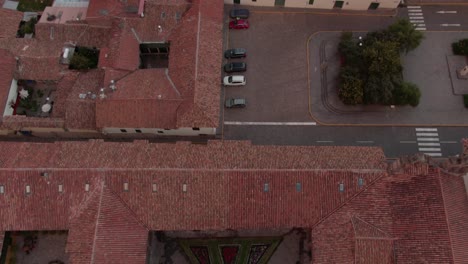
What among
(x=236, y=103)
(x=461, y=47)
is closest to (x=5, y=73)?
(x=236, y=103)

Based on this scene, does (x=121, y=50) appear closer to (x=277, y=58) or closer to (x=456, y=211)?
(x=277, y=58)

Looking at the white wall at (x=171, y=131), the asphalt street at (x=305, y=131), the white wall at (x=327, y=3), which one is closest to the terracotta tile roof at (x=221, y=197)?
the white wall at (x=171, y=131)

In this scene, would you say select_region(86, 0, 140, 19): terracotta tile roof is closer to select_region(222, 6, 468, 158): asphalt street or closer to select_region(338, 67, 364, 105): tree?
select_region(222, 6, 468, 158): asphalt street

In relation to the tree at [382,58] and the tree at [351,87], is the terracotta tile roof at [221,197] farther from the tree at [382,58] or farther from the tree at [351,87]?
the tree at [382,58]

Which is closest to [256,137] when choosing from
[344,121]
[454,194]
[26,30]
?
[344,121]

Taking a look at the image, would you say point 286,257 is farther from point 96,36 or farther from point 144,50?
point 96,36

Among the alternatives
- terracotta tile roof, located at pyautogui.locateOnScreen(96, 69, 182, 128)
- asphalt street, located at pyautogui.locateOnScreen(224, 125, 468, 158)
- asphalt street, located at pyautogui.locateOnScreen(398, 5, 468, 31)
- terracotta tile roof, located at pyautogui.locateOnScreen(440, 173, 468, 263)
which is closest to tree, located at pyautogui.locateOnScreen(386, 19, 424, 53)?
asphalt street, located at pyautogui.locateOnScreen(398, 5, 468, 31)

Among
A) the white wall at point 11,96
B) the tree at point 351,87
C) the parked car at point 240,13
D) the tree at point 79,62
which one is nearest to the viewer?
the white wall at point 11,96
